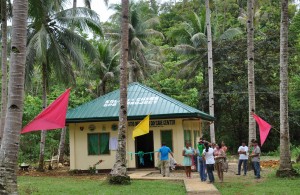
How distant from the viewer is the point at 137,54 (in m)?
33.9

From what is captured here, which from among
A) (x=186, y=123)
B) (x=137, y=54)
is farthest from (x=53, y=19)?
(x=137, y=54)

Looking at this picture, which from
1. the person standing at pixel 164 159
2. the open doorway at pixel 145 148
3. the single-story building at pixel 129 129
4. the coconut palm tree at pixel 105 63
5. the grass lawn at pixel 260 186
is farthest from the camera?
the coconut palm tree at pixel 105 63

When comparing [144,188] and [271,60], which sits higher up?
[271,60]

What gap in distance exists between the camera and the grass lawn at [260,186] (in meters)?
12.4

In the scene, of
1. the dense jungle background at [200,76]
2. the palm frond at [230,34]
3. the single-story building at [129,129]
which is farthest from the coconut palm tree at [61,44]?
the palm frond at [230,34]

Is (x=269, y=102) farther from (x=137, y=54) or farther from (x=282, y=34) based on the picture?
(x=282, y=34)

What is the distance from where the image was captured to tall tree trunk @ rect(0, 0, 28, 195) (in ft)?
26.1

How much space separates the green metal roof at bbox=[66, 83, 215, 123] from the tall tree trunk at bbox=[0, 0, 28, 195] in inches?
472

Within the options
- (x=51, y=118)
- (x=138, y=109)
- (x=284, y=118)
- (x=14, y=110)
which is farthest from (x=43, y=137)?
(x=14, y=110)

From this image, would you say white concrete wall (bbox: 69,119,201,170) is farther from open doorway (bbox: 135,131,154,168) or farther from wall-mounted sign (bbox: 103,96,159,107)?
wall-mounted sign (bbox: 103,96,159,107)

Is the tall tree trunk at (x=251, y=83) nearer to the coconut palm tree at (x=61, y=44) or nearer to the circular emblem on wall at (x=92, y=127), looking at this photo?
the circular emblem on wall at (x=92, y=127)

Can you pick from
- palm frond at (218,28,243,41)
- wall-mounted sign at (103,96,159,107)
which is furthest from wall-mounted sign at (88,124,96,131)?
palm frond at (218,28,243,41)

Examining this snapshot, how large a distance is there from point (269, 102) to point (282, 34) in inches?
777

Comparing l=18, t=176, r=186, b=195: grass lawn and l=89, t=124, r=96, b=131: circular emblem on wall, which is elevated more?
l=89, t=124, r=96, b=131: circular emblem on wall
